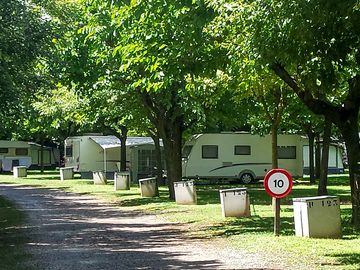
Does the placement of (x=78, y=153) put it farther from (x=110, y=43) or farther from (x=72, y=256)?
(x=72, y=256)

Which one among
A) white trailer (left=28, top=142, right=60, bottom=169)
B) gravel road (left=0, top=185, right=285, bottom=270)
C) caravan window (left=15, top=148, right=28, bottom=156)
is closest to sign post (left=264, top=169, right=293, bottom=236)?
gravel road (left=0, top=185, right=285, bottom=270)

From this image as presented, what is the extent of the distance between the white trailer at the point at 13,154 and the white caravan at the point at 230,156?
81.4 feet

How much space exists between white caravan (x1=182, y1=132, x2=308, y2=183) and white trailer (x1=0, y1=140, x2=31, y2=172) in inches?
977

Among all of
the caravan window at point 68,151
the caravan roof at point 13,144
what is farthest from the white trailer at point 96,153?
the caravan roof at point 13,144

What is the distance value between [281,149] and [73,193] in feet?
42.6

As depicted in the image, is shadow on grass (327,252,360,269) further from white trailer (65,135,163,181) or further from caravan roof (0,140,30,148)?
caravan roof (0,140,30,148)

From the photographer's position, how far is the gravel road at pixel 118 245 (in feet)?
28.1

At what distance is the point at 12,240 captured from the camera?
1154cm

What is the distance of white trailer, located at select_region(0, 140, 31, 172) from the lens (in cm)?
5175

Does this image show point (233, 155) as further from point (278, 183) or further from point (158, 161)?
point (278, 183)

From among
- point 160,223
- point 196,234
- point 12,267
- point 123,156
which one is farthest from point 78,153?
point 12,267

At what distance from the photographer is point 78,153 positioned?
3962cm

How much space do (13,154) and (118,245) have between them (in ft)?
146

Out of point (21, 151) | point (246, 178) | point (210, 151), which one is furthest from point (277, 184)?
point (21, 151)
